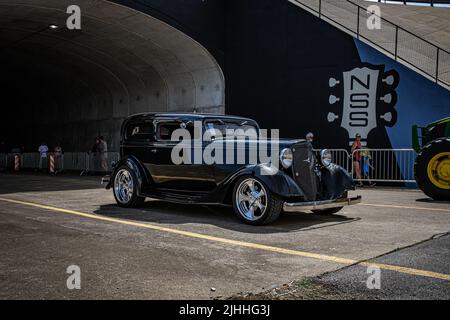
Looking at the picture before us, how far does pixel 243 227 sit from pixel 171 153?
216 cm

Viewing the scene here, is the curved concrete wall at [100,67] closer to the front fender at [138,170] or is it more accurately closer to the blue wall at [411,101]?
the blue wall at [411,101]

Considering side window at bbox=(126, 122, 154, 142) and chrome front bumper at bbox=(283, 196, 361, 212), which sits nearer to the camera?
chrome front bumper at bbox=(283, 196, 361, 212)

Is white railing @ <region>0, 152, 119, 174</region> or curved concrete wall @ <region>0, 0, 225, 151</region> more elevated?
curved concrete wall @ <region>0, 0, 225, 151</region>

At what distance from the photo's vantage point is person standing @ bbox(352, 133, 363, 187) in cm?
1484

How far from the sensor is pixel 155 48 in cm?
1975

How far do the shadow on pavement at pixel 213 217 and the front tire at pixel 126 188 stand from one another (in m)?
0.15

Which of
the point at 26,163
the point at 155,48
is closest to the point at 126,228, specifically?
the point at 155,48

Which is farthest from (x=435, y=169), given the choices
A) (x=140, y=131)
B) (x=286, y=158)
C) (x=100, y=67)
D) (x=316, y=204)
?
(x=100, y=67)

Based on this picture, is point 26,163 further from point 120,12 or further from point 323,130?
point 323,130

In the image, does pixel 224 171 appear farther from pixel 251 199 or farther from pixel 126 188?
pixel 126 188

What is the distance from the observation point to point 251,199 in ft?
22.3

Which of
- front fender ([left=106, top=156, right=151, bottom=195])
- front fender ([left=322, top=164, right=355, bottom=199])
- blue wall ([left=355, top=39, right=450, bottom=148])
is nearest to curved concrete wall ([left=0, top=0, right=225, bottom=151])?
blue wall ([left=355, top=39, right=450, bottom=148])

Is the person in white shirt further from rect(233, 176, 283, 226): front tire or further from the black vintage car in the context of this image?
rect(233, 176, 283, 226): front tire

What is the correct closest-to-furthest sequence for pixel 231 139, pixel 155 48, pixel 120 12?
1. pixel 231 139
2. pixel 120 12
3. pixel 155 48
